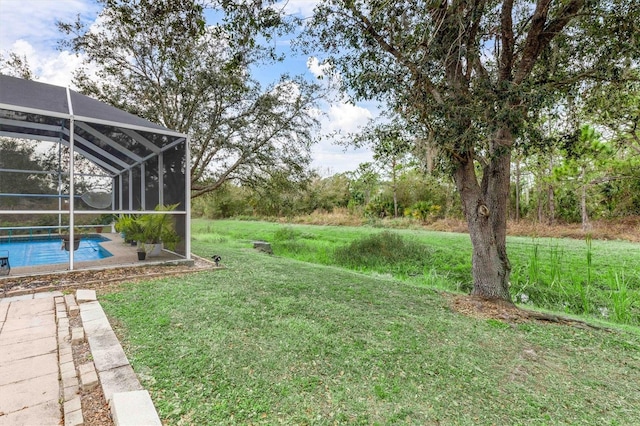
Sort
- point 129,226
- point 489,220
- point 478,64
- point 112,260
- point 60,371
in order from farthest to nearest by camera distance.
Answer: point 129,226 < point 112,260 < point 489,220 < point 478,64 < point 60,371

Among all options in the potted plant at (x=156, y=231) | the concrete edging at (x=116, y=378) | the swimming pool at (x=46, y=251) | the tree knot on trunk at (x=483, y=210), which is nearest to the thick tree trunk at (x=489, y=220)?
the tree knot on trunk at (x=483, y=210)

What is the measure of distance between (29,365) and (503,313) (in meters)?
4.99

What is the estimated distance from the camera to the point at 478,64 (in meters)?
4.52

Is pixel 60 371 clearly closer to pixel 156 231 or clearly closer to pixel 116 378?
pixel 116 378

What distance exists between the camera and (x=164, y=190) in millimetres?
6809

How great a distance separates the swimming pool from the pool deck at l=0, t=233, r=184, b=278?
0.21 meters

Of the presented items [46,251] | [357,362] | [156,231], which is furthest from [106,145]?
[357,362]

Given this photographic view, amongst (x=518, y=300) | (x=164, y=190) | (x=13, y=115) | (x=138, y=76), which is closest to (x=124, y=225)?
(x=164, y=190)

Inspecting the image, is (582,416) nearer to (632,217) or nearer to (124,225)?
(124,225)

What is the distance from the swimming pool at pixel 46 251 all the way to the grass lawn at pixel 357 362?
9.79ft

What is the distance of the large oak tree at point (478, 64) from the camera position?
Answer: 3.67 metres

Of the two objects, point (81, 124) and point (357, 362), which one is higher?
point (81, 124)

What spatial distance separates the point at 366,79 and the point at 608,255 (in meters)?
8.85

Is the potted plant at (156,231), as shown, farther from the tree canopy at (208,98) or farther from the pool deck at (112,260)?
the tree canopy at (208,98)
